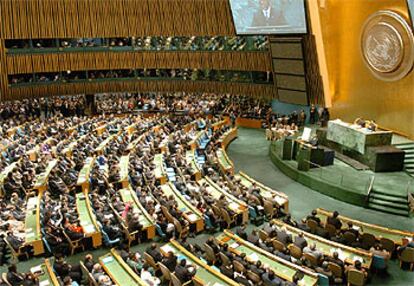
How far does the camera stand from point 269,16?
19547mm

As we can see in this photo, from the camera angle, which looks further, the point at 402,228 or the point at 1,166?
the point at 1,166

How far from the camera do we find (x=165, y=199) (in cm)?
1226

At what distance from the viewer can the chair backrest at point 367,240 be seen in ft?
31.4

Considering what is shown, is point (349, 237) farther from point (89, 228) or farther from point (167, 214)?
point (89, 228)

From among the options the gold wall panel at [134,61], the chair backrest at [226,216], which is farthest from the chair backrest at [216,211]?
the gold wall panel at [134,61]

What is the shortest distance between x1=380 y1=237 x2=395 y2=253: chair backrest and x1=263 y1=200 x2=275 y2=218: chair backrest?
3.27m

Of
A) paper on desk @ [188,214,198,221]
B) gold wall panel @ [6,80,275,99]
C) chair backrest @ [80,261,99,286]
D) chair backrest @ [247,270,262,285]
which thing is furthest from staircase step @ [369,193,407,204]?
gold wall panel @ [6,80,275,99]

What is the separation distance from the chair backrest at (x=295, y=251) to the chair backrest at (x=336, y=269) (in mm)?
725

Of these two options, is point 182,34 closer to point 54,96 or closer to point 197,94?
point 197,94

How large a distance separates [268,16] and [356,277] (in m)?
13.9

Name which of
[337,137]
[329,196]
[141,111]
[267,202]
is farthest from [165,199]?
[141,111]

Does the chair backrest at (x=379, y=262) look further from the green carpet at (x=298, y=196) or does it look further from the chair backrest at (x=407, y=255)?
the chair backrest at (x=407, y=255)

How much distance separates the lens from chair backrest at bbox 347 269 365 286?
8.34m

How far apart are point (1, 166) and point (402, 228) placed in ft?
42.8
